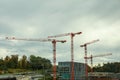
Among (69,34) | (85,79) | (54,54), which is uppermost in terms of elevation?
Answer: (69,34)

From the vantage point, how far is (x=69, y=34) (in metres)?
169

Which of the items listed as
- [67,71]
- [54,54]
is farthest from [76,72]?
[54,54]

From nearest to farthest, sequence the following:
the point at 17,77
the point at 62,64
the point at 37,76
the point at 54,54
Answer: the point at 54,54 < the point at 62,64 < the point at 17,77 < the point at 37,76

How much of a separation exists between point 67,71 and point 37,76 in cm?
3735

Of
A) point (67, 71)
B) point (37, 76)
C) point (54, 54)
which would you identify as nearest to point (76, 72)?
point (67, 71)

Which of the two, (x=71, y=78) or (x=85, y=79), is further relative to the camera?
(x=85, y=79)

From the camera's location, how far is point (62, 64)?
169875mm

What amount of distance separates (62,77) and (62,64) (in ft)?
24.5

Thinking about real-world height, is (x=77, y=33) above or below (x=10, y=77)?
above

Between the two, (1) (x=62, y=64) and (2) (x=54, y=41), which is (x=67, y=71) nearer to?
(1) (x=62, y=64)

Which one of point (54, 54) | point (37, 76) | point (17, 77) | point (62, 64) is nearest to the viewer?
point (54, 54)

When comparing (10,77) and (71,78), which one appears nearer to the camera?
(71,78)

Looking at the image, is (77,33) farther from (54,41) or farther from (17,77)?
(17,77)

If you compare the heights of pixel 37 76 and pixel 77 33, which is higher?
pixel 77 33
